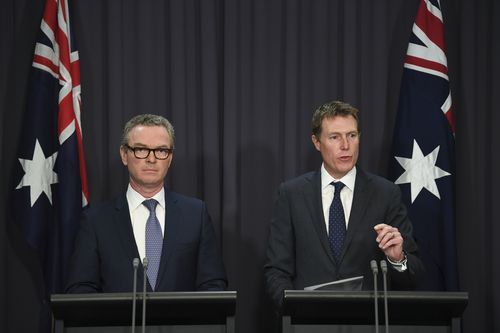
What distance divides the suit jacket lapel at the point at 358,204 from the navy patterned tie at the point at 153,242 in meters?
0.88

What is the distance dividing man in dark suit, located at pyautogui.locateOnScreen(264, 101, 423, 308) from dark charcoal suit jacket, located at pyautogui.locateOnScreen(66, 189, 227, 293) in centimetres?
32

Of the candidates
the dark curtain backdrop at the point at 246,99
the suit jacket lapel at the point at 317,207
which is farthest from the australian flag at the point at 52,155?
the suit jacket lapel at the point at 317,207

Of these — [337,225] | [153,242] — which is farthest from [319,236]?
[153,242]

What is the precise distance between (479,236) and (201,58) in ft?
6.79

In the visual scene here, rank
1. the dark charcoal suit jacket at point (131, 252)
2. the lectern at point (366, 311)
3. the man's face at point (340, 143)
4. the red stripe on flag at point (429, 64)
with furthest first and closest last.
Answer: the red stripe on flag at point (429, 64) → the man's face at point (340, 143) → the dark charcoal suit jacket at point (131, 252) → the lectern at point (366, 311)

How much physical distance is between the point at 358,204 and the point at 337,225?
0.14 metres

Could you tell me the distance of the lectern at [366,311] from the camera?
2.30 meters

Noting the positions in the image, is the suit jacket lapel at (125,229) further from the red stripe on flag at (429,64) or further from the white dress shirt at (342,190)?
the red stripe on flag at (429,64)

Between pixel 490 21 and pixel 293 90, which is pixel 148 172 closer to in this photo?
pixel 293 90

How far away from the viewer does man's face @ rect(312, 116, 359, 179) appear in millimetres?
3273

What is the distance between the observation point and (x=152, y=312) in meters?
2.37

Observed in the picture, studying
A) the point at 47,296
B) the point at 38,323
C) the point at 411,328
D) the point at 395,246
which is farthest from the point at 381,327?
the point at 38,323

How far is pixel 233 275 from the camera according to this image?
423cm

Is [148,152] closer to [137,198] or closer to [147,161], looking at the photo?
[147,161]
